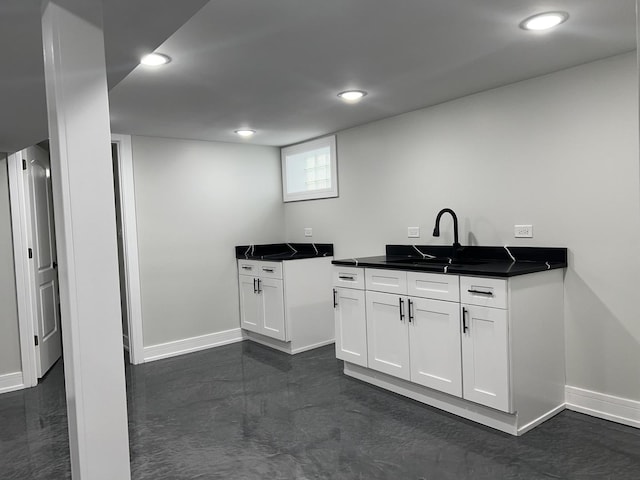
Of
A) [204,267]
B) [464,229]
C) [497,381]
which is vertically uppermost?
[464,229]

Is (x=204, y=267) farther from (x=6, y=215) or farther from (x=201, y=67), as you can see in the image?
(x=201, y=67)

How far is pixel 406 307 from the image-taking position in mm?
3184

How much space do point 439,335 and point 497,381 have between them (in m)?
0.45

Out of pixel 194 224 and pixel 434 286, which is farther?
pixel 194 224

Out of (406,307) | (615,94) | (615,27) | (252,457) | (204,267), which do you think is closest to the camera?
(615,27)

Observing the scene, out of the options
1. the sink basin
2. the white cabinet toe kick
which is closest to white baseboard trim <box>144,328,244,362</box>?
the white cabinet toe kick

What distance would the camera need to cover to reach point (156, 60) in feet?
7.96

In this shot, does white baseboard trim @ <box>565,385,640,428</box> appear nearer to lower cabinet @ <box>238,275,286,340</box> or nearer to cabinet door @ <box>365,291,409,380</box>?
cabinet door @ <box>365,291,409,380</box>

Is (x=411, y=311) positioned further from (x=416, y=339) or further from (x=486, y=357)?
(x=486, y=357)

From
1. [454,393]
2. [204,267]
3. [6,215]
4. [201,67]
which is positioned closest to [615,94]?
[454,393]

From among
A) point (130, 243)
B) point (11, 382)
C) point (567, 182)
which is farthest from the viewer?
point (130, 243)

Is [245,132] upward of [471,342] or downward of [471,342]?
upward

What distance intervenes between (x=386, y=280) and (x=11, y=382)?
3.13m

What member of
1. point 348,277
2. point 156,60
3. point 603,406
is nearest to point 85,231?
point 156,60
